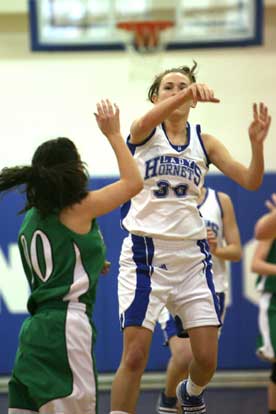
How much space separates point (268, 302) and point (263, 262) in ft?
0.90

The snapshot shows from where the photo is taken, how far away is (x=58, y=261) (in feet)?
12.6

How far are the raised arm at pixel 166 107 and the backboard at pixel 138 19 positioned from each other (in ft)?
9.86

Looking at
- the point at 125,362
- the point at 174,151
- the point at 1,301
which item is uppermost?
the point at 174,151

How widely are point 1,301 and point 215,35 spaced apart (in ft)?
9.27

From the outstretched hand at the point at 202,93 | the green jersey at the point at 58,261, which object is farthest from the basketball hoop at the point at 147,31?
the green jersey at the point at 58,261

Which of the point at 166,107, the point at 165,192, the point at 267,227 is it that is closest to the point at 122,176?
the point at 166,107

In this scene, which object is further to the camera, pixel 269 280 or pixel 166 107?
pixel 269 280

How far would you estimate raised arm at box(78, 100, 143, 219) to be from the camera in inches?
152

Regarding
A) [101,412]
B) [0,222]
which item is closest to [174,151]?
[101,412]

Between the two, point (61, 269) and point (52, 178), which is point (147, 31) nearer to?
point (52, 178)

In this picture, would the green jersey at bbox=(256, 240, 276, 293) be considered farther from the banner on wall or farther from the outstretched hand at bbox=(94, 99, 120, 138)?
the outstretched hand at bbox=(94, 99, 120, 138)

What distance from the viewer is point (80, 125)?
28.0ft

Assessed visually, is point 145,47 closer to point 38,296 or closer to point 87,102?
point 87,102

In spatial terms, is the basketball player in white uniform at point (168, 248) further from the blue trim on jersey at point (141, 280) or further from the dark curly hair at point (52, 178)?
the dark curly hair at point (52, 178)
